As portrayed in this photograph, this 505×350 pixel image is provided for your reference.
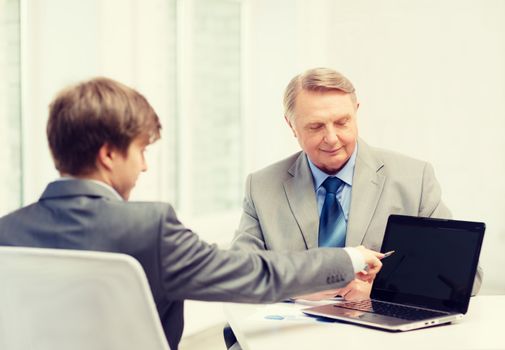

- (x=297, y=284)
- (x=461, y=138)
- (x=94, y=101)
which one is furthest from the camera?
(x=461, y=138)

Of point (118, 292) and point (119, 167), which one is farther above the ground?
point (119, 167)

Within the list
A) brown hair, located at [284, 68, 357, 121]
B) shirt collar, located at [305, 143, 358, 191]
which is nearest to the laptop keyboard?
shirt collar, located at [305, 143, 358, 191]

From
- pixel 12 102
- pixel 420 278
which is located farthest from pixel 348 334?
pixel 12 102

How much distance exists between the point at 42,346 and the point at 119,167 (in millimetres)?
393

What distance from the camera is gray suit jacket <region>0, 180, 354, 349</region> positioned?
1416 millimetres

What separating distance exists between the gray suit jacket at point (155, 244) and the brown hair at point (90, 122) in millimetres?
62

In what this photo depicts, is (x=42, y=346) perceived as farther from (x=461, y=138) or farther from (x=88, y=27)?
(x=461, y=138)

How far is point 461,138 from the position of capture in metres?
3.91

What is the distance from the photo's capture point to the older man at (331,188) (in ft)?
7.83

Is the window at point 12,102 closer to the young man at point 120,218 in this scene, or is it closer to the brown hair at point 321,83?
the brown hair at point 321,83

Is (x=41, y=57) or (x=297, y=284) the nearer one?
(x=297, y=284)

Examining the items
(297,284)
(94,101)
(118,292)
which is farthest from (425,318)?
(94,101)

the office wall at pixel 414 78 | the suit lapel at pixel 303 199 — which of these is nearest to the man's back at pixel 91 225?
the suit lapel at pixel 303 199

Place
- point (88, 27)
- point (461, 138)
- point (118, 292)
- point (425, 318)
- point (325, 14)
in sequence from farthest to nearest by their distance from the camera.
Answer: point (325, 14), point (461, 138), point (88, 27), point (425, 318), point (118, 292)
